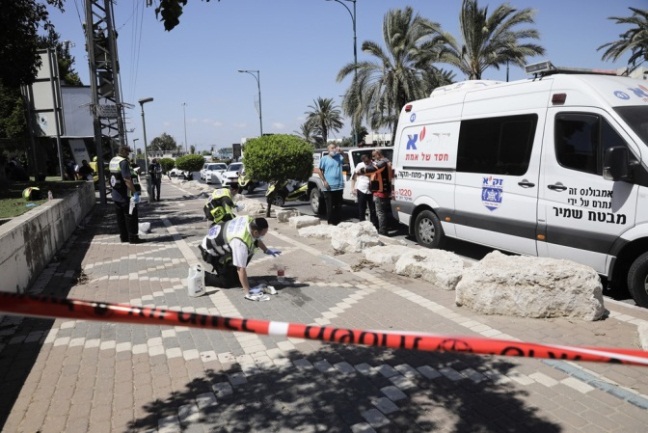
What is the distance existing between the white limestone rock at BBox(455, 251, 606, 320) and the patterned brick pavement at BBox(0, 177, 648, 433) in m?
0.12

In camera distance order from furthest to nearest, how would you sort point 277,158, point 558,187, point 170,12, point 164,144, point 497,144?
point 164,144 < point 277,158 < point 497,144 < point 558,187 < point 170,12

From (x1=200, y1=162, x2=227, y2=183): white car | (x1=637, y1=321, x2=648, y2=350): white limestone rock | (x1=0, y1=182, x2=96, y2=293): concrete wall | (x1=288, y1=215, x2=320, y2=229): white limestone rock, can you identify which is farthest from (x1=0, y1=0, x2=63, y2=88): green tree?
(x1=200, y1=162, x2=227, y2=183): white car

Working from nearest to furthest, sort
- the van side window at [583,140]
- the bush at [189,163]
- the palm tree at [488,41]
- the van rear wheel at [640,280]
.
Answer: the van rear wheel at [640,280]
the van side window at [583,140]
the palm tree at [488,41]
the bush at [189,163]

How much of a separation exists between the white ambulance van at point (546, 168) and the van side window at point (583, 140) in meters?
0.01

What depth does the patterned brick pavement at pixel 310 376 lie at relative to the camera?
3.06 meters

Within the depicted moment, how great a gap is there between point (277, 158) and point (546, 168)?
7.38 metres

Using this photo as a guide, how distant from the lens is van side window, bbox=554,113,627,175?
509cm

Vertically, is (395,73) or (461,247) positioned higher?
(395,73)

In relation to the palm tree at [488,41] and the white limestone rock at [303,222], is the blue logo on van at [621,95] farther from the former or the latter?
the palm tree at [488,41]

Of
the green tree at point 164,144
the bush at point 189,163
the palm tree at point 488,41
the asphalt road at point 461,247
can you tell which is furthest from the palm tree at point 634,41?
the green tree at point 164,144

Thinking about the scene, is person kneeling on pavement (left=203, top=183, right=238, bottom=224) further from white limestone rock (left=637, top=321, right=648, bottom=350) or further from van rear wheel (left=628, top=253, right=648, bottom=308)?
white limestone rock (left=637, top=321, right=648, bottom=350)

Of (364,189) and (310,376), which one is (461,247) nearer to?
(364,189)

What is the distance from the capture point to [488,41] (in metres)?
20.3

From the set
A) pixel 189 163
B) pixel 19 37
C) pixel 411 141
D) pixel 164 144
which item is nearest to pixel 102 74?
pixel 19 37
